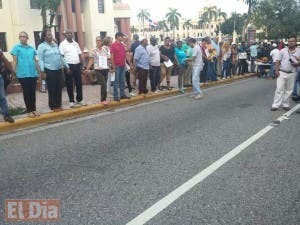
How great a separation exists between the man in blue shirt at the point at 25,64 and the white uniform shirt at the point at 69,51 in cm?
104

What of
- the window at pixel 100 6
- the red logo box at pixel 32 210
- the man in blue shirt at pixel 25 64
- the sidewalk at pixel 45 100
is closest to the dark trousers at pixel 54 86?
the sidewalk at pixel 45 100

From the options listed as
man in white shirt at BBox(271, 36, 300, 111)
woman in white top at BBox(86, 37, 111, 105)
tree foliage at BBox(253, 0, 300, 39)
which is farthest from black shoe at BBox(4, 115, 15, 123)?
tree foliage at BBox(253, 0, 300, 39)

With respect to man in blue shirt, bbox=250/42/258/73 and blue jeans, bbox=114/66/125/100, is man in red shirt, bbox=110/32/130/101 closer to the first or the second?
blue jeans, bbox=114/66/125/100

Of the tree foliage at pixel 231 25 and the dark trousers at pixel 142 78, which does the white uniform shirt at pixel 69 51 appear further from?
the tree foliage at pixel 231 25

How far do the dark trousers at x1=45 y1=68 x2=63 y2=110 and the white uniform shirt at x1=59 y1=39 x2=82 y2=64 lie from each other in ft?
1.62

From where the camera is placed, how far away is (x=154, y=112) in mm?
9719

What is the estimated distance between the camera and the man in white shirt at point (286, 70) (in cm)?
923

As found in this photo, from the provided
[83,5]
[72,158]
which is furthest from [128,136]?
[83,5]

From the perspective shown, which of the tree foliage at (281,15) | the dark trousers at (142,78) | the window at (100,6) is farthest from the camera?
the tree foliage at (281,15)

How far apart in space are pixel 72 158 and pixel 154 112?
13.9ft

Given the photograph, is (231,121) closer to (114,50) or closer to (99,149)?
(99,149)

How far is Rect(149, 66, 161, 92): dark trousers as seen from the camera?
12727mm

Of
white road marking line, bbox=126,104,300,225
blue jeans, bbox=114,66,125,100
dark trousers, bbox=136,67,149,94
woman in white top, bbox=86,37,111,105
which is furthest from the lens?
dark trousers, bbox=136,67,149,94

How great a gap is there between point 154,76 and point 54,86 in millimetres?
4549
